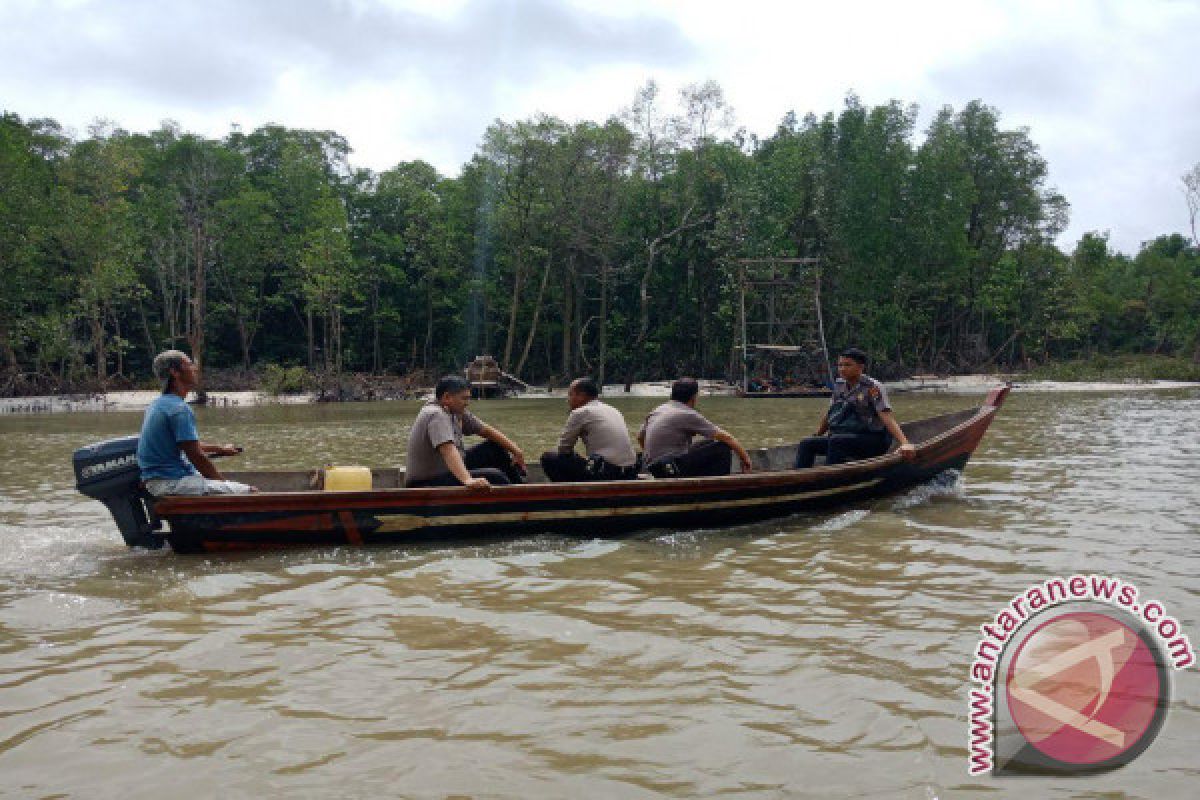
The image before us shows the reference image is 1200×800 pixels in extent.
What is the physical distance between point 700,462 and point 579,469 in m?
1.19

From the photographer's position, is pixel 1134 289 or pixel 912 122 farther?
pixel 1134 289

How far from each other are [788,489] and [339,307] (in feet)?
98.3

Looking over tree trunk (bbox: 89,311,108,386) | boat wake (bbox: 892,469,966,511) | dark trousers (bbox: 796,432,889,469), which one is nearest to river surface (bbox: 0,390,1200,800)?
boat wake (bbox: 892,469,966,511)

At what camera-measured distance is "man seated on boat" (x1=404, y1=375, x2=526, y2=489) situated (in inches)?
262

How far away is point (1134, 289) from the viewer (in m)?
52.6

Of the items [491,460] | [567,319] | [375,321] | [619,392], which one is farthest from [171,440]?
[375,321]

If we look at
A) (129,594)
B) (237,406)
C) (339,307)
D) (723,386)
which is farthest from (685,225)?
(129,594)

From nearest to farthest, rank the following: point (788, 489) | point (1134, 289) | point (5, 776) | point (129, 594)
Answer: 1. point (5, 776)
2. point (129, 594)
3. point (788, 489)
4. point (1134, 289)

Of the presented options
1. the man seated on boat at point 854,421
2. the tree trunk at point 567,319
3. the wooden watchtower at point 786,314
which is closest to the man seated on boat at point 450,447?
the man seated on boat at point 854,421

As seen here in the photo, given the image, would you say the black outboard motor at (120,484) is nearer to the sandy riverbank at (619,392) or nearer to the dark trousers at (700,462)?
the dark trousers at (700,462)

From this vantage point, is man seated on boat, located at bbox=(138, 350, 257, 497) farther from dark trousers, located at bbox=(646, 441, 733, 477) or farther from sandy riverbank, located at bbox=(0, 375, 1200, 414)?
sandy riverbank, located at bbox=(0, 375, 1200, 414)

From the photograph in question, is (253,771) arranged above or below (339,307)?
below

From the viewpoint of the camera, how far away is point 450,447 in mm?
6637

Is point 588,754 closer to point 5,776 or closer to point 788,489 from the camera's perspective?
point 5,776
